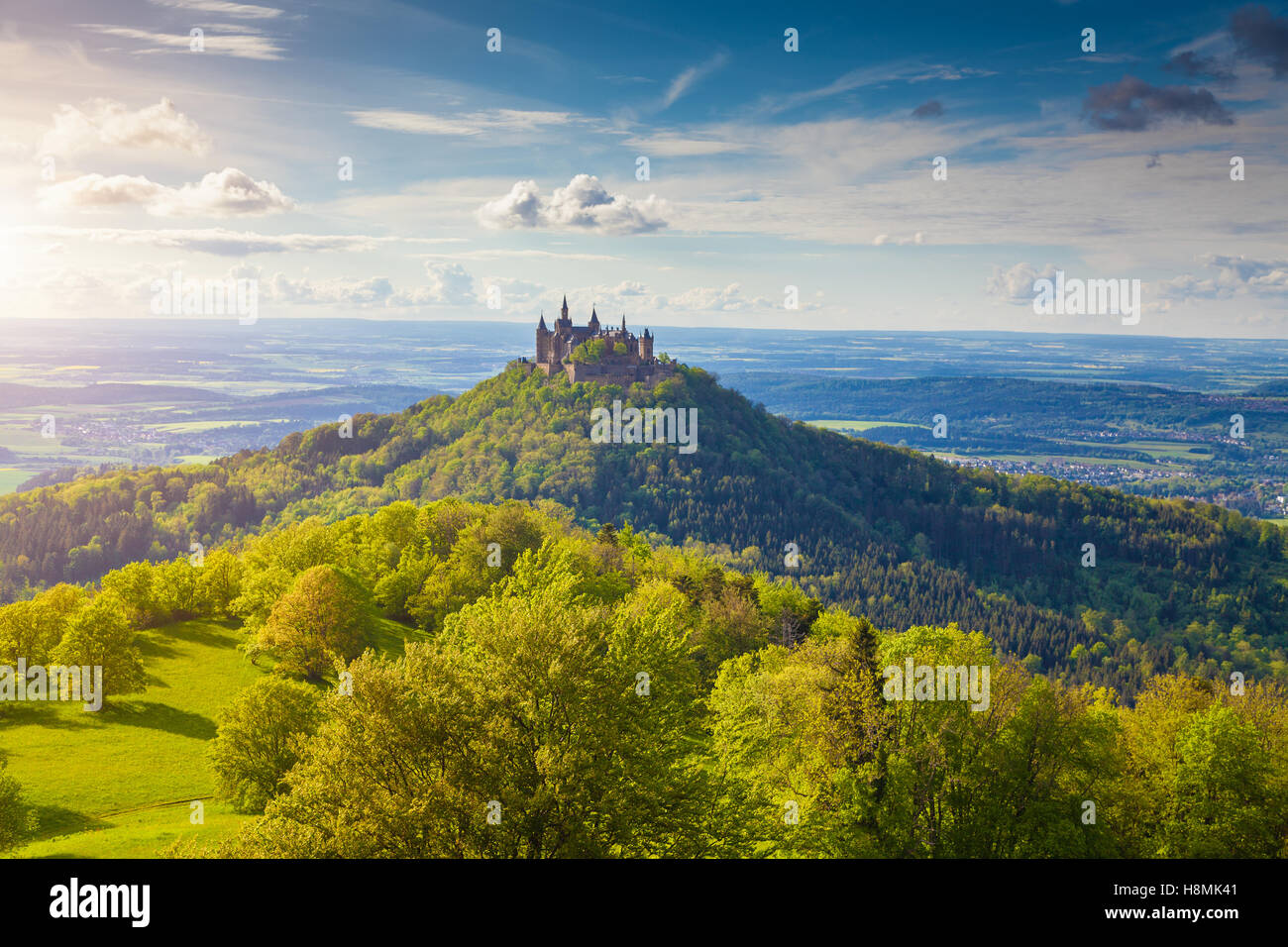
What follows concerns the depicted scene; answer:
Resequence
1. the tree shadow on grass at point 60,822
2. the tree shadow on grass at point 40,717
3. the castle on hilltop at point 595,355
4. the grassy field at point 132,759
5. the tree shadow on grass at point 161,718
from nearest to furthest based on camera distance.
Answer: the grassy field at point 132,759 < the tree shadow on grass at point 60,822 < the tree shadow on grass at point 40,717 < the tree shadow on grass at point 161,718 < the castle on hilltop at point 595,355

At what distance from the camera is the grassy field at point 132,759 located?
29.3 meters

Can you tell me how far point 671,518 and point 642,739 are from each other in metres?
151

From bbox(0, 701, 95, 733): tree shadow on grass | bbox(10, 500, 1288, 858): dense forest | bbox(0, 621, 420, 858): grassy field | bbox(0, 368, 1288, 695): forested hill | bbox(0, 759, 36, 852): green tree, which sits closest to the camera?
bbox(10, 500, 1288, 858): dense forest

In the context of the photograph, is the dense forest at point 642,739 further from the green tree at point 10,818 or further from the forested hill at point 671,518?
the forested hill at point 671,518

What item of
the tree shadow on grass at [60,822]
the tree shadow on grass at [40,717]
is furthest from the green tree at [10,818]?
the tree shadow on grass at [40,717]

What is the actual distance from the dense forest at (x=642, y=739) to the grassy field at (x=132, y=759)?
2045 mm

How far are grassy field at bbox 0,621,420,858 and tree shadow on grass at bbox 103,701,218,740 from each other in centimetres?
5

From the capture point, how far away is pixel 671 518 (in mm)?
169625

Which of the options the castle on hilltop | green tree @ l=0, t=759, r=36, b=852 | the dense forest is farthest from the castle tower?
green tree @ l=0, t=759, r=36, b=852

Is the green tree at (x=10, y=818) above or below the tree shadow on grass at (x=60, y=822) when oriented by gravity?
above

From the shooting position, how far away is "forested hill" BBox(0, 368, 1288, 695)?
482ft

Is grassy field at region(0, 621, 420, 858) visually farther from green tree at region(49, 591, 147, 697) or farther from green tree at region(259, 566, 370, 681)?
green tree at region(259, 566, 370, 681)

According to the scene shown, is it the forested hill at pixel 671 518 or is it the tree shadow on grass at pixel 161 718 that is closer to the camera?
the tree shadow on grass at pixel 161 718
